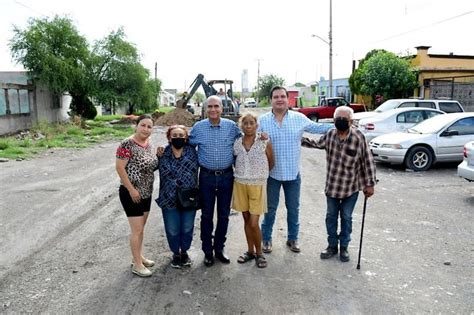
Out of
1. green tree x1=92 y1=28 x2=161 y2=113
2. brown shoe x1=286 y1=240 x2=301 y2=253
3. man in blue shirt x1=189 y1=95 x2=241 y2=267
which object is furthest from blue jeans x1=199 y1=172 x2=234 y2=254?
green tree x1=92 y1=28 x2=161 y2=113

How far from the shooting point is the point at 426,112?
13.0 metres

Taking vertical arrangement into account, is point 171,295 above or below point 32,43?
below

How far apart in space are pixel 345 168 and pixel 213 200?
1490mm

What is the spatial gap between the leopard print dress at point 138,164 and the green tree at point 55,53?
21780mm

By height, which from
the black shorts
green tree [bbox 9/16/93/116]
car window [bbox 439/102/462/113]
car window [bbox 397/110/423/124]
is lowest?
the black shorts

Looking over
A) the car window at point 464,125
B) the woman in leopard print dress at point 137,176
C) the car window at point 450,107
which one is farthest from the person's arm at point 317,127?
the car window at point 450,107

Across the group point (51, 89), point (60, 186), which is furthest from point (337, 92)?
point (60, 186)

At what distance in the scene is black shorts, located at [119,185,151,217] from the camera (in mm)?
3940

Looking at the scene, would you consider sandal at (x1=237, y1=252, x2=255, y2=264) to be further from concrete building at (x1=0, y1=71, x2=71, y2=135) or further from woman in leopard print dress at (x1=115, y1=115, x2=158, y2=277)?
concrete building at (x1=0, y1=71, x2=71, y2=135)

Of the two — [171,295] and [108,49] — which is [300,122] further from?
Answer: [108,49]

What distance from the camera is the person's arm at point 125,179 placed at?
150 inches

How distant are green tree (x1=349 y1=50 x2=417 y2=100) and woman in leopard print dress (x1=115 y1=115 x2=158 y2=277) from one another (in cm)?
2379

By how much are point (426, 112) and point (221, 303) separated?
38.3 feet

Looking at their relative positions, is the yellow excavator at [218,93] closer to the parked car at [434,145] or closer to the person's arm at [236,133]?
the parked car at [434,145]
